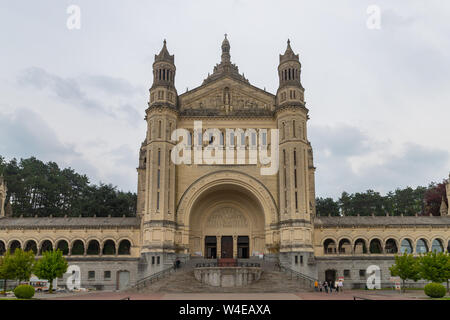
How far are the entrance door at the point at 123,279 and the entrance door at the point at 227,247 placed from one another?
12.3 metres

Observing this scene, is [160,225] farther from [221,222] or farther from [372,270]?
[372,270]

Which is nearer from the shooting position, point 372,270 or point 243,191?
point 372,270

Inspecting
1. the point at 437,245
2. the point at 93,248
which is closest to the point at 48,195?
the point at 93,248

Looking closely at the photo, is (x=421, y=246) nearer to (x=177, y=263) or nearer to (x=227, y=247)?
(x=227, y=247)

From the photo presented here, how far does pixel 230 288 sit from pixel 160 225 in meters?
12.4

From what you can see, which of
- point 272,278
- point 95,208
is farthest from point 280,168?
point 95,208

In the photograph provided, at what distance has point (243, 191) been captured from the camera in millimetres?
52344

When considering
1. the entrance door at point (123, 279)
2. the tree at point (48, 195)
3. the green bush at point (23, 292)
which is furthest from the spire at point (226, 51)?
the green bush at point (23, 292)

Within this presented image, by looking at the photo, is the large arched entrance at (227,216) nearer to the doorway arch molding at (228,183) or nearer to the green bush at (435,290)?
the doorway arch molding at (228,183)

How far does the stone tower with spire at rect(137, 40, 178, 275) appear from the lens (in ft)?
151

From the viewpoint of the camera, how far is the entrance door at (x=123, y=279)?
48.3 metres
